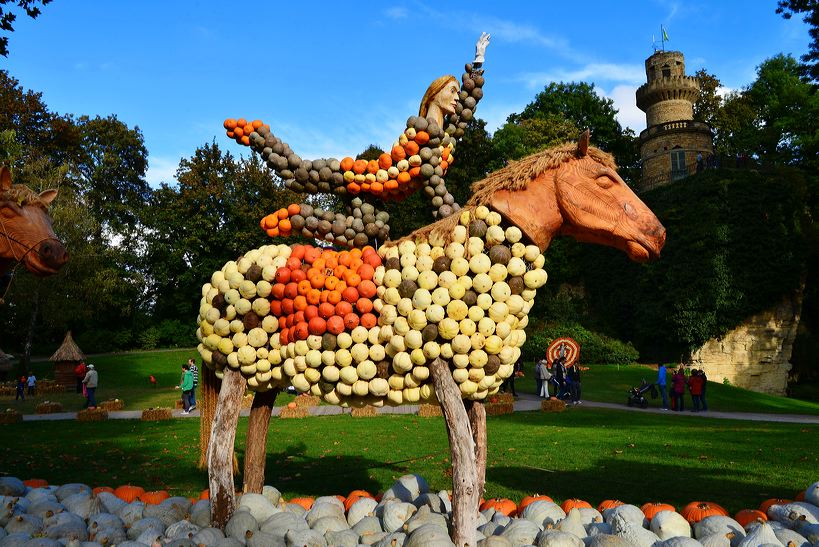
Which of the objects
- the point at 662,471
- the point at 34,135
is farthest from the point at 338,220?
the point at 34,135

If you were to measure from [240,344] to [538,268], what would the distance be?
8.07 ft

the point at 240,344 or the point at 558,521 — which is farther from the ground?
the point at 240,344

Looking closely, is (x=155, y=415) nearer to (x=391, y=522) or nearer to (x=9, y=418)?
(x=9, y=418)

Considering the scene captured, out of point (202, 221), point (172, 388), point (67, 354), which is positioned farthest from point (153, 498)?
point (202, 221)

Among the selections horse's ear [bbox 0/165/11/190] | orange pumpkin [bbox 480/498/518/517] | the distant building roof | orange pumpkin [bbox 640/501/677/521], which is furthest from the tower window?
horse's ear [bbox 0/165/11/190]

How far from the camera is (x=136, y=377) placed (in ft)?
86.4

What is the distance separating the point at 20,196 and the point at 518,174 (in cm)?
438

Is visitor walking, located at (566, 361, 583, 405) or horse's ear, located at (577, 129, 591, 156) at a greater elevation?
horse's ear, located at (577, 129, 591, 156)

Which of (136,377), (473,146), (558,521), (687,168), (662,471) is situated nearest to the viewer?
(558,521)

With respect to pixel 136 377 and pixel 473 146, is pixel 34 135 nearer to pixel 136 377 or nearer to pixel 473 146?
pixel 136 377

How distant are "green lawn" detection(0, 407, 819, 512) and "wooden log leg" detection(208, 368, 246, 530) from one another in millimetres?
1782

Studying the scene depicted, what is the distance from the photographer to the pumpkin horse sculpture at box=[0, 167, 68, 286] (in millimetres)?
5363

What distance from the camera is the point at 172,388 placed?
23.7 m

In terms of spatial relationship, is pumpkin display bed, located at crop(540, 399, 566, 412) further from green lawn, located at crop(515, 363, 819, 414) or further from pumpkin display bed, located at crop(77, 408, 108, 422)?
pumpkin display bed, located at crop(77, 408, 108, 422)
